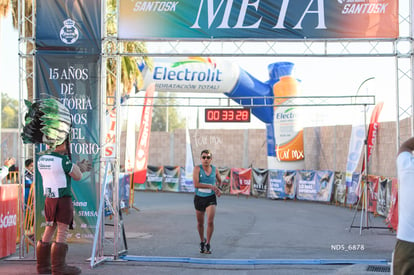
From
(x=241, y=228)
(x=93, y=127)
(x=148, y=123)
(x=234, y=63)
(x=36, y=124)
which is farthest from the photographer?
(x=234, y=63)

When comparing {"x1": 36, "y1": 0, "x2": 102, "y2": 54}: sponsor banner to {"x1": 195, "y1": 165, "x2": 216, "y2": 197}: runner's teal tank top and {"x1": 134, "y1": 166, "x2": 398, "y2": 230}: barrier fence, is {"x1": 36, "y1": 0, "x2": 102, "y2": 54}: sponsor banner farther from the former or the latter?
{"x1": 134, "y1": 166, "x2": 398, "y2": 230}: barrier fence

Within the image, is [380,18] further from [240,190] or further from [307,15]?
[240,190]

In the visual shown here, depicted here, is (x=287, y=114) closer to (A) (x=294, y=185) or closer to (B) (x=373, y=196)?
(A) (x=294, y=185)

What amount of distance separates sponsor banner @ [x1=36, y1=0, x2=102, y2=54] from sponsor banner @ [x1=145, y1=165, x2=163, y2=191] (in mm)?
19601

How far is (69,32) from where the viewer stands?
958 centimetres

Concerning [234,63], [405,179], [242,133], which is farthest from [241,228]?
[242,133]

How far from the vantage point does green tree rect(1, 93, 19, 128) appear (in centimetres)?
8881

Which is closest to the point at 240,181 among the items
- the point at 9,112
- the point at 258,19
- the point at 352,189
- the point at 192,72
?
the point at 192,72

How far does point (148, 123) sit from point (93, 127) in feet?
31.7

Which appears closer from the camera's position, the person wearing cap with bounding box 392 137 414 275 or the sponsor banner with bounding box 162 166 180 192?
the person wearing cap with bounding box 392 137 414 275

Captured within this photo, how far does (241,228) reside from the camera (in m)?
14.4

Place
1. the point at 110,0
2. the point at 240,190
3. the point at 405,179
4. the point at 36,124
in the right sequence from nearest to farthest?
1. the point at 405,179
2. the point at 36,124
3. the point at 110,0
4. the point at 240,190

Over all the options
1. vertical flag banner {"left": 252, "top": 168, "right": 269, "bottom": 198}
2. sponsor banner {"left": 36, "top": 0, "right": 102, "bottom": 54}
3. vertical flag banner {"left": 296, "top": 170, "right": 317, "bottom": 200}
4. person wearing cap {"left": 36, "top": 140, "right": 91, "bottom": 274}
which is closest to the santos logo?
sponsor banner {"left": 36, "top": 0, "right": 102, "bottom": 54}

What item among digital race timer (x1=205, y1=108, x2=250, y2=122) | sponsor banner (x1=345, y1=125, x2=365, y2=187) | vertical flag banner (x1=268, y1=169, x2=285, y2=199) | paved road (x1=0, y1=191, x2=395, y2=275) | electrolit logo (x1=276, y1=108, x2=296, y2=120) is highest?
electrolit logo (x1=276, y1=108, x2=296, y2=120)
